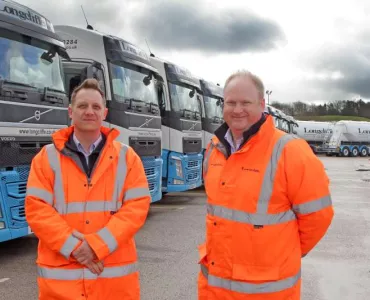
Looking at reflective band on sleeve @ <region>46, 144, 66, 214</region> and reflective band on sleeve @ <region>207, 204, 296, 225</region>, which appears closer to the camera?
reflective band on sleeve @ <region>207, 204, 296, 225</region>

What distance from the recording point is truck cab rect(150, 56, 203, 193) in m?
10.2

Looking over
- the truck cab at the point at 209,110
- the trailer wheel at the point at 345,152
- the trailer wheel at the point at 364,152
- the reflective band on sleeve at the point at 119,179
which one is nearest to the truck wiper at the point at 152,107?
the truck cab at the point at 209,110

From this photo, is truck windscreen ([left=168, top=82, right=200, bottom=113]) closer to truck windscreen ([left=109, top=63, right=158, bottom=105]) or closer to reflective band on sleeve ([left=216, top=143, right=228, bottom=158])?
truck windscreen ([left=109, top=63, right=158, bottom=105])

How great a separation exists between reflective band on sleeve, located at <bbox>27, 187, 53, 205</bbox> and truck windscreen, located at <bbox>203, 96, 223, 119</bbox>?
1105cm

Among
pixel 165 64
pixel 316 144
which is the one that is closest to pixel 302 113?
pixel 316 144

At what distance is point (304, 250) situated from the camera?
2.51 m

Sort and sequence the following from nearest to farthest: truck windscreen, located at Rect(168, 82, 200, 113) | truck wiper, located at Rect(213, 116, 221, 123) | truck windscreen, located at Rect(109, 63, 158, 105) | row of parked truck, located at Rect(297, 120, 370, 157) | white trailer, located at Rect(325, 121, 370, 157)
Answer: truck windscreen, located at Rect(109, 63, 158, 105), truck windscreen, located at Rect(168, 82, 200, 113), truck wiper, located at Rect(213, 116, 221, 123), white trailer, located at Rect(325, 121, 370, 157), row of parked truck, located at Rect(297, 120, 370, 157)

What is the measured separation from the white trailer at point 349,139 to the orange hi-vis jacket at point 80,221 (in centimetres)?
4273

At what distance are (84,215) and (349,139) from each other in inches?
1745

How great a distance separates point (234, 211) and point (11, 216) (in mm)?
3809

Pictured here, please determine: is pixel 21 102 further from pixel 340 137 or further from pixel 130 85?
pixel 340 137

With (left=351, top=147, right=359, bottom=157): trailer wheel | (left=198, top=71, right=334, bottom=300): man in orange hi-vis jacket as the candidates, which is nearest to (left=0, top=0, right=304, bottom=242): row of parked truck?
(left=198, top=71, right=334, bottom=300): man in orange hi-vis jacket

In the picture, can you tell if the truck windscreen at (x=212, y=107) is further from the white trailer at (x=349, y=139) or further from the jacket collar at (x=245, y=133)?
the white trailer at (x=349, y=139)

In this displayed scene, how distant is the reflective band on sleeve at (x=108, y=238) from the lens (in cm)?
254
